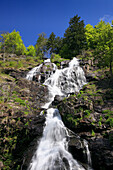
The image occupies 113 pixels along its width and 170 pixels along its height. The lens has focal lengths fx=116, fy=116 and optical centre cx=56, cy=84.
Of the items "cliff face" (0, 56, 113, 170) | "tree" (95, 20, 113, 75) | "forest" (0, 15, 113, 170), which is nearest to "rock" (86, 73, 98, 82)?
"forest" (0, 15, 113, 170)

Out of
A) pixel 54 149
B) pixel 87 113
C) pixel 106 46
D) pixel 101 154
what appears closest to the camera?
pixel 101 154

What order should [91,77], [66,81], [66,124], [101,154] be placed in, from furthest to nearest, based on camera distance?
1. [66,81]
2. [91,77]
3. [66,124]
4. [101,154]

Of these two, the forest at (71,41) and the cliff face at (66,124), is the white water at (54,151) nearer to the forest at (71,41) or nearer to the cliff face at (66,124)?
the cliff face at (66,124)

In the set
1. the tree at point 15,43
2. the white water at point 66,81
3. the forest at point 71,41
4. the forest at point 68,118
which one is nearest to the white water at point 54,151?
the forest at point 68,118

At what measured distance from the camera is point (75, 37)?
3806 cm

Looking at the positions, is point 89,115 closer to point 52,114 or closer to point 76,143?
point 76,143

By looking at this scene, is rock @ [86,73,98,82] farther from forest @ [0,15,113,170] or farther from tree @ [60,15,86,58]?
tree @ [60,15,86,58]

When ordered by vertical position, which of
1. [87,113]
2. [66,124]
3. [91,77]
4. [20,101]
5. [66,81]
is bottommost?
[66,124]

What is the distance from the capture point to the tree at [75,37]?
38.5m

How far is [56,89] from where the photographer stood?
20984 mm

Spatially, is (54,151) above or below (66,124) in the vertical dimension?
below

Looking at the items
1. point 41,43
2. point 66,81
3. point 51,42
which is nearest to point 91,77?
point 66,81

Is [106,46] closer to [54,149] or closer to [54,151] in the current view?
[54,149]

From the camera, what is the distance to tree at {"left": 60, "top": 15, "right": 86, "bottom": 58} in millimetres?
38531
